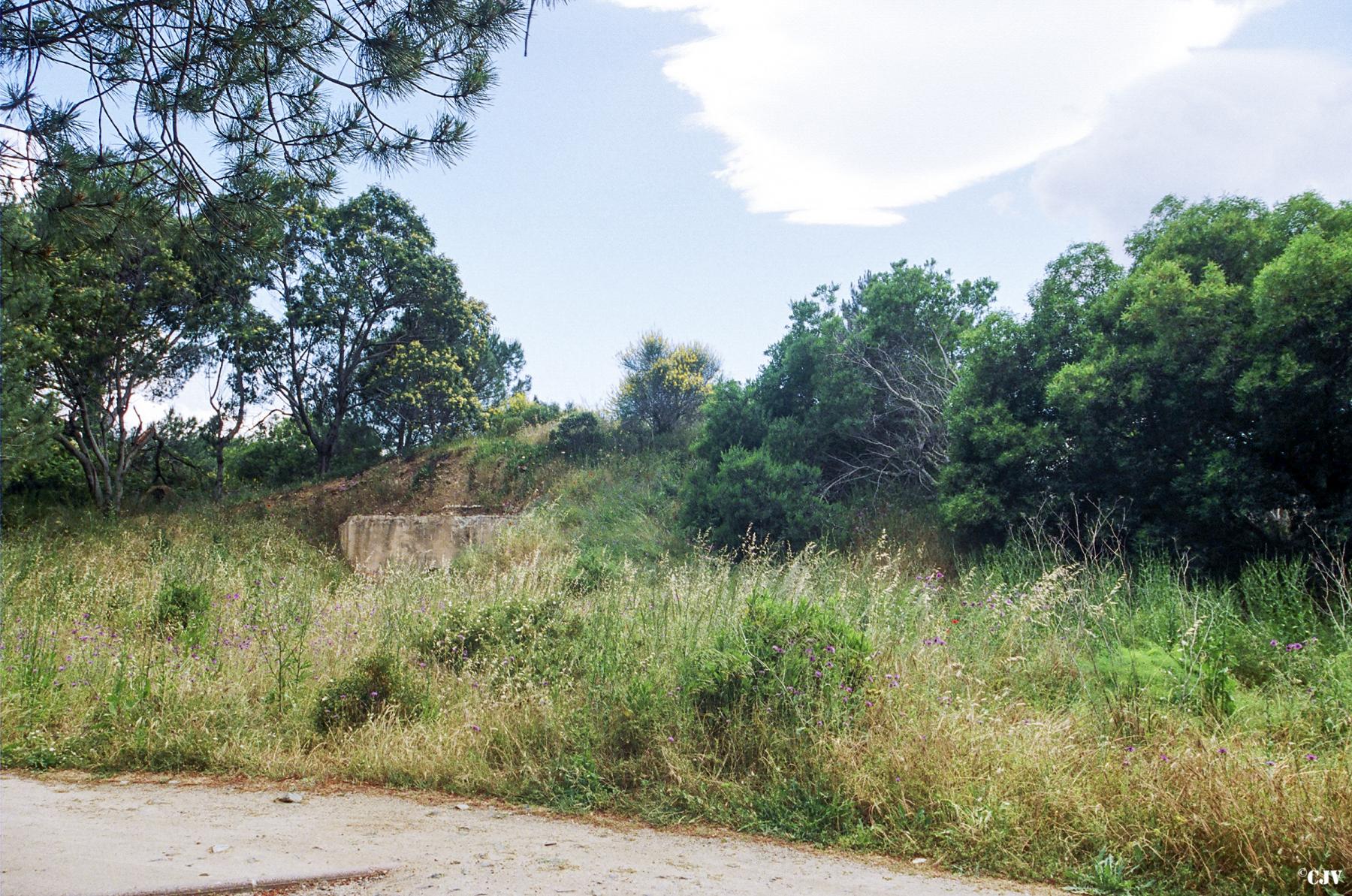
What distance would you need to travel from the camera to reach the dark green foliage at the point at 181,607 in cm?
734

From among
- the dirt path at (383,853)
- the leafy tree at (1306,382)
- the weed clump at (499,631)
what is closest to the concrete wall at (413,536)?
the weed clump at (499,631)

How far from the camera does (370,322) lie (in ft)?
70.6

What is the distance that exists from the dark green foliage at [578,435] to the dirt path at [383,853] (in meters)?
15.2

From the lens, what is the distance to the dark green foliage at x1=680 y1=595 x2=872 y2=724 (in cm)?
460

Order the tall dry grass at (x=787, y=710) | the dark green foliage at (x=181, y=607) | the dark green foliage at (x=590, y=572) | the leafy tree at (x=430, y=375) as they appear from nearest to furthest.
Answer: the tall dry grass at (x=787, y=710) → the dark green foliage at (x=181, y=607) → the dark green foliage at (x=590, y=572) → the leafy tree at (x=430, y=375)

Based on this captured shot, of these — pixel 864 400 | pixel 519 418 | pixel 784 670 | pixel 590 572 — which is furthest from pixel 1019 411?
pixel 519 418

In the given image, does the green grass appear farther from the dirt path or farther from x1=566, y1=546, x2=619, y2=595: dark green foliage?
x1=566, y1=546, x2=619, y2=595: dark green foliage

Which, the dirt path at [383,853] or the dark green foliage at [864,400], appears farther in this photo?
the dark green foliage at [864,400]

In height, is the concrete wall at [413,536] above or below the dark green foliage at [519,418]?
below

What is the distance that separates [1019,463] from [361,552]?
480 inches

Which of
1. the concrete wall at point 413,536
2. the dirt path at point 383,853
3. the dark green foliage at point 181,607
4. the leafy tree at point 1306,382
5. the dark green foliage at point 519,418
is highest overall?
the dark green foliage at point 519,418

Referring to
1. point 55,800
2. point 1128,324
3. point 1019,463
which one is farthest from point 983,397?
point 55,800

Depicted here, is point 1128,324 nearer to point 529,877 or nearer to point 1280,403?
point 1280,403

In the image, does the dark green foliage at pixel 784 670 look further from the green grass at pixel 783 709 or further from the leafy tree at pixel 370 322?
the leafy tree at pixel 370 322
